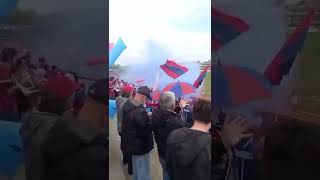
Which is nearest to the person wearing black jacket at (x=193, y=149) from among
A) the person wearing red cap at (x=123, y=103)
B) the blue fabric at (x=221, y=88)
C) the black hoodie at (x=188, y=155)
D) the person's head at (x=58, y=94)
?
the black hoodie at (x=188, y=155)

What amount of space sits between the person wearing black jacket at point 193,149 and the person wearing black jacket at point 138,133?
193 mm

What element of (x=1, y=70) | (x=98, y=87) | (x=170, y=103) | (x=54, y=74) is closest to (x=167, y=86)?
(x=170, y=103)

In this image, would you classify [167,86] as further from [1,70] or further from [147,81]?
[1,70]

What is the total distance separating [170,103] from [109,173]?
0.50 m

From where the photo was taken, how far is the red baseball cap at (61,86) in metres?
1.86

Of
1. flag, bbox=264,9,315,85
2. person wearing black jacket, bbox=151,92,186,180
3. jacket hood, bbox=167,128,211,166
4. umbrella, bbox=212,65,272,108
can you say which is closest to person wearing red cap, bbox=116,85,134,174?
person wearing black jacket, bbox=151,92,186,180

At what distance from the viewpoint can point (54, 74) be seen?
1869 millimetres

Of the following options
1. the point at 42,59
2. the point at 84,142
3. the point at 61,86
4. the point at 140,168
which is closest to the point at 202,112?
the point at 140,168

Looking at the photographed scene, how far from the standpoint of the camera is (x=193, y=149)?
2057 millimetres

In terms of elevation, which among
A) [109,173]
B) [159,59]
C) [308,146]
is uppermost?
[159,59]

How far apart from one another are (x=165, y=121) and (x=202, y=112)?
9.9 inches

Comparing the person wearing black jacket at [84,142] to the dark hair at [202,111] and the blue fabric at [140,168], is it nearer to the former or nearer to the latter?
the blue fabric at [140,168]

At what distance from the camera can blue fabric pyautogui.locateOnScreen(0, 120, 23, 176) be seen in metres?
1.91

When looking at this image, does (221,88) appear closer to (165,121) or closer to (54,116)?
(165,121)
